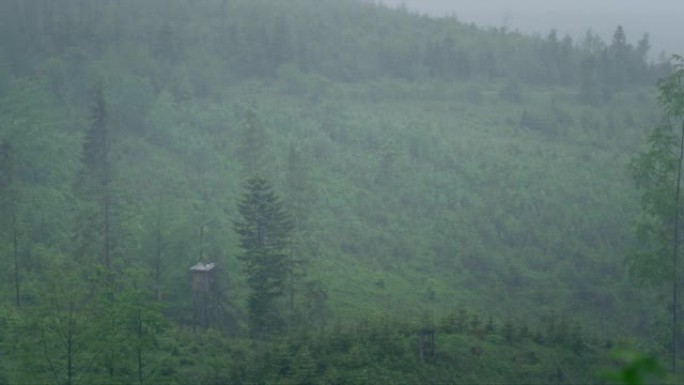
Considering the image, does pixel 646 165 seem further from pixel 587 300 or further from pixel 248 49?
pixel 248 49

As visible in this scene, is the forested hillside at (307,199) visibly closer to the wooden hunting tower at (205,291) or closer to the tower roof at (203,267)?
the wooden hunting tower at (205,291)

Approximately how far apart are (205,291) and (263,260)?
13.6 ft

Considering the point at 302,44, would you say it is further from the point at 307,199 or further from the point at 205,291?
the point at 205,291

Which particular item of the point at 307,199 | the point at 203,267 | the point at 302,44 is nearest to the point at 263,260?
the point at 203,267

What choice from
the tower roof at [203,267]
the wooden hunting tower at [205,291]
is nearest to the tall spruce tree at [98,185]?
the tower roof at [203,267]

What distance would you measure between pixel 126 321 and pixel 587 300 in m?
23.5

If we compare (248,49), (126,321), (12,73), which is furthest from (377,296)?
(248,49)

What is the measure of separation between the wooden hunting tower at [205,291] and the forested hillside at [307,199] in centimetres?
19

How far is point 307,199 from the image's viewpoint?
36.6 meters

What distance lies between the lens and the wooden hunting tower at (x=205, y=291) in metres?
27.1

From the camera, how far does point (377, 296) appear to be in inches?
1252

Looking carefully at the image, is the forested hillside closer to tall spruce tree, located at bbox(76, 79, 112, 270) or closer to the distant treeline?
tall spruce tree, located at bbox(76, 79, 112, 270)

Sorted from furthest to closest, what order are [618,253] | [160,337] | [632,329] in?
1. [618,253]
2. [632,329]
3. [160,337]

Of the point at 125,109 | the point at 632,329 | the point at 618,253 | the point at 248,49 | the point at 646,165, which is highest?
the point at 248,49
